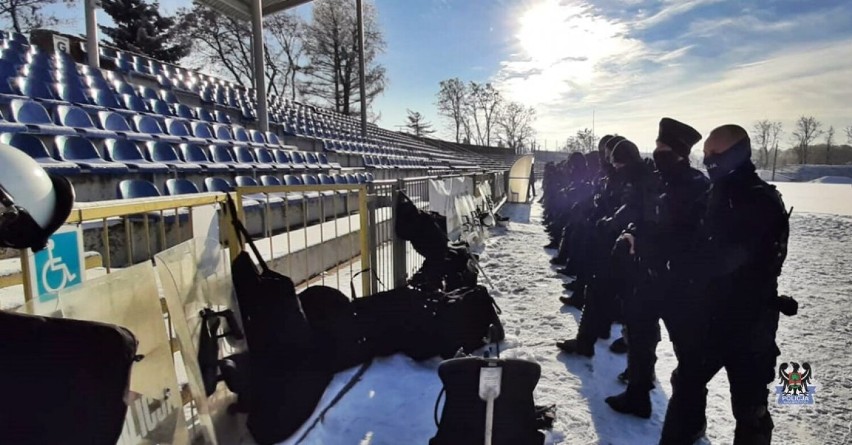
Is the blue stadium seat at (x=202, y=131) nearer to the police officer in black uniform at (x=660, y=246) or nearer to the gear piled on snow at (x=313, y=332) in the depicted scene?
the gear piled on snow at (x=313, y=332)

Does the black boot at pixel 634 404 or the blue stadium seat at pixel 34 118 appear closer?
the black boot at pixel 634 404

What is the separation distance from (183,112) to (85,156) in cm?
532

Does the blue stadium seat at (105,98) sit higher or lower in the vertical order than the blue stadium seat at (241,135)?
higher

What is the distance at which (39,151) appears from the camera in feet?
15.9

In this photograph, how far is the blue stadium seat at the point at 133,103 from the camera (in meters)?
8.63

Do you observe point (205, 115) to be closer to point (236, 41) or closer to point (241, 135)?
point (241, 135)

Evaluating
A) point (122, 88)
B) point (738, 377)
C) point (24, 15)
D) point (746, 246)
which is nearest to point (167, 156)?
point (122, 88)

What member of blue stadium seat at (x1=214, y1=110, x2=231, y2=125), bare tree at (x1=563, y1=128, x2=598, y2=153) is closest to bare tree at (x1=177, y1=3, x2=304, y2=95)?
blue stadium seat at (x1=214, y1=110, x2=231, y2=125)

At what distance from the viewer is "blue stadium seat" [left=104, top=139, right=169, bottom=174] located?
5688 millimetres

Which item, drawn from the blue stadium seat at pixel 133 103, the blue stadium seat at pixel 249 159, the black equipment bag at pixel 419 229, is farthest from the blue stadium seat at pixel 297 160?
the black equipment bag at pixel 419 229

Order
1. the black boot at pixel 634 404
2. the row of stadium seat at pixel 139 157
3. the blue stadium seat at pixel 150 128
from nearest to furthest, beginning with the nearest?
the black boot at pixel 634 404, the row of stadium seat at pixel 139 157, the blue stadium seat at pixel 150 128

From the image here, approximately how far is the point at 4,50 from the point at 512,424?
11.6m

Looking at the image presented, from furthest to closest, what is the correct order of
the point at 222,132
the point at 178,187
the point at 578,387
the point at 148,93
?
the point at 148,93
the point at 222,132
the point at 178,187
the point at 578,387

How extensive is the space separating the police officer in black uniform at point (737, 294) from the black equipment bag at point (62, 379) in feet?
9.87
